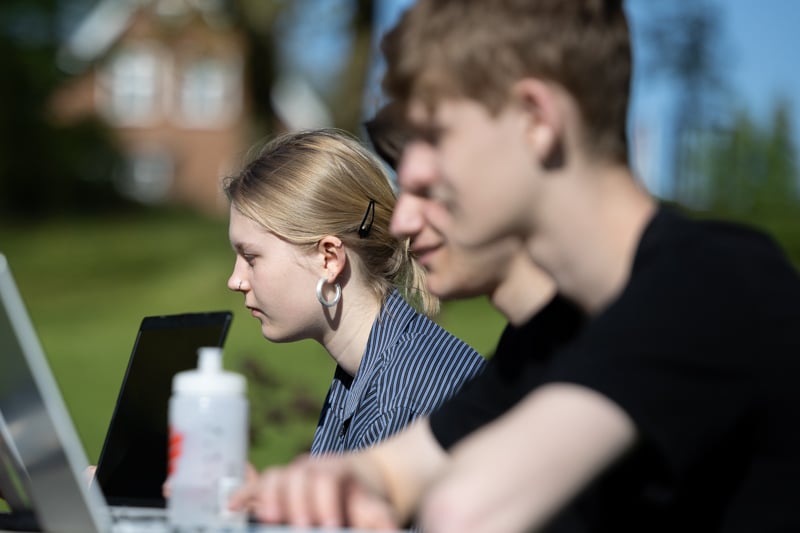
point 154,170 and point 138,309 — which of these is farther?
point 154,170

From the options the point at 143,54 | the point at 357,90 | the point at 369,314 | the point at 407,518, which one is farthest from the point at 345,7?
the point at 143,54

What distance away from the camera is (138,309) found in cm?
1906

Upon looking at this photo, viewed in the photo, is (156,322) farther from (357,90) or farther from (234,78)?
(234,78)

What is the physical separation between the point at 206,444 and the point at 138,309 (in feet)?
58.6

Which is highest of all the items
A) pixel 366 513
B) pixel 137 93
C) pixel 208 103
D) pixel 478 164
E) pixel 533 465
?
pixel 478 164

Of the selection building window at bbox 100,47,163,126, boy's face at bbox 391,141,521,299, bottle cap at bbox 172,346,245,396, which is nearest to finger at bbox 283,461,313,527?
bottle cap at bbox 172,346,245,396

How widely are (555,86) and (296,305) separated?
5.12 ft

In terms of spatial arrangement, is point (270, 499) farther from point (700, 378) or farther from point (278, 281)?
point (278, 281)

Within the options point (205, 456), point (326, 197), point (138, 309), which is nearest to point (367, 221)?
point (326, 197)

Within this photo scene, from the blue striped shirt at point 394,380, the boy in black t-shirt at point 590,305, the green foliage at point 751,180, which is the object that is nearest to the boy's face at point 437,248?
the boy in black t-shirt at point 590,305

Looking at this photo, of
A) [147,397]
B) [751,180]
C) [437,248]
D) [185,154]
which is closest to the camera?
[437,248]

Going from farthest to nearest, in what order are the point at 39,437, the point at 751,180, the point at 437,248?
the point at 751,180, the point at 437,248, the point at 39,437

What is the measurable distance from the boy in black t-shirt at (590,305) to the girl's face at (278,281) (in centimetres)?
131

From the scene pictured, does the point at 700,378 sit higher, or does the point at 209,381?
the point at 700,378
